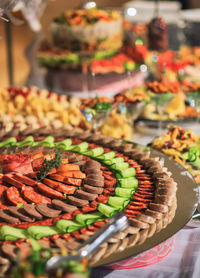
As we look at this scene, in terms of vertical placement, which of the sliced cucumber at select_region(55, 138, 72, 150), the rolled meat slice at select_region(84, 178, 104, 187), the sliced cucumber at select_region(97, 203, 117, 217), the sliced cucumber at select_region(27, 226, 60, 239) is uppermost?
the sliced cucumber at select_region(55, 138, 72, 150)

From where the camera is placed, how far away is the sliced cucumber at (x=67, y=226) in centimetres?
137

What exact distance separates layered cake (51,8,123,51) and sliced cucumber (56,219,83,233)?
11.0 ft

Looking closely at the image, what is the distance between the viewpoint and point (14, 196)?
5.18 ft

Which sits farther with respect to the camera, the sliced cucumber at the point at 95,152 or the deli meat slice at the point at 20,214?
the sliced cucumber at the point at 95,152

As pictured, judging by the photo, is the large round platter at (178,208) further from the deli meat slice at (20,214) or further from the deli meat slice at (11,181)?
the deli meat slice at (11,181)

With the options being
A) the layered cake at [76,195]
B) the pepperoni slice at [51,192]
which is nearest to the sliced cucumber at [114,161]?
the layered cake at [76,195]

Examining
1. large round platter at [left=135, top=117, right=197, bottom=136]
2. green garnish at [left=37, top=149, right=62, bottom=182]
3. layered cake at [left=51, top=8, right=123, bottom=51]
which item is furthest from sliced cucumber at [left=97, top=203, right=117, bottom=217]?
layered cake at [left=51, top=8, right=123, bottom=51]

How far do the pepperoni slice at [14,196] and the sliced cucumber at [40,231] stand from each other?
0.23 meters

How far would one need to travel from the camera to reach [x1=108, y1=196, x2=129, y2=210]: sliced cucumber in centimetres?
153

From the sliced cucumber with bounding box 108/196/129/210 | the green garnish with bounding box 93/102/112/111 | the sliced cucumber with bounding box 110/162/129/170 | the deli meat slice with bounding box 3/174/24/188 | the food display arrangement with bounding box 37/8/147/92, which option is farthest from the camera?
the food display arrangement with bounding box 37/8/147/92

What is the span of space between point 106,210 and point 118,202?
0.31 feet

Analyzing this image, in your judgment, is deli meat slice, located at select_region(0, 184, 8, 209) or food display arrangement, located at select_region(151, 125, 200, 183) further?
food display arrangement, located at select_region(151, 125, 200, 183)

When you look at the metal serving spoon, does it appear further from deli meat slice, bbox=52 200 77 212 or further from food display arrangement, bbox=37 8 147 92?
food display arrangement, bbox=37 8 147 92

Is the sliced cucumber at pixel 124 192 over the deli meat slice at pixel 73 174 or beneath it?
beneath
